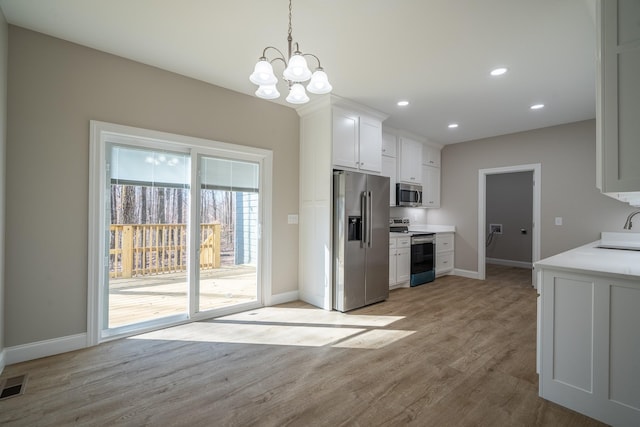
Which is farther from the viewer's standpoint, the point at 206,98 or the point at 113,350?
the point at 206,98

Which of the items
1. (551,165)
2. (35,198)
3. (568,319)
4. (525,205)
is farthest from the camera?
(525,205)

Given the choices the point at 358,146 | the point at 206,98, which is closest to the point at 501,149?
the point at 358,146

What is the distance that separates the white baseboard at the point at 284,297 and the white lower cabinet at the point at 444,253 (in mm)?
2976

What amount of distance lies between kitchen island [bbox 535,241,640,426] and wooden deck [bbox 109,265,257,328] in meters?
3.09

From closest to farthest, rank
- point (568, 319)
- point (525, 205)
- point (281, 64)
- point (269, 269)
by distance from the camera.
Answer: point (568, 319), point (281, 64), point (269, 269), point (525, 205)

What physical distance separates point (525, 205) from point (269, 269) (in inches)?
257

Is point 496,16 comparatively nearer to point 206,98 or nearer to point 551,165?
point 206,98

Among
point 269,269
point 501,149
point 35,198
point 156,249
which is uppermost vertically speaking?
point 501,149

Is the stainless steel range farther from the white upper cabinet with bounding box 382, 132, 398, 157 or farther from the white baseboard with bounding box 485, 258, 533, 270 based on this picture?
the white baseboard with bounding box 485, 258, 533, 270

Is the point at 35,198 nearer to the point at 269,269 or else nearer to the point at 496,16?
the point at 269,269

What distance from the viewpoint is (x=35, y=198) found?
243cm

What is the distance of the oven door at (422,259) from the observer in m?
4.98

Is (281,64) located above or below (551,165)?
above

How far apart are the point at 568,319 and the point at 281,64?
3.10 meters
